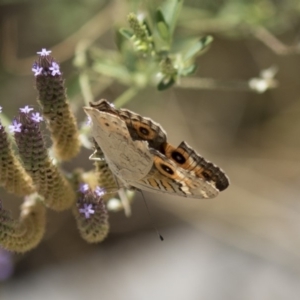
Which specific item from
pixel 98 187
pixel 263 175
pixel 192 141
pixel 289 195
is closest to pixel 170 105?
pixel 192 141

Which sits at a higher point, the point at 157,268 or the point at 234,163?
the point at 234,163

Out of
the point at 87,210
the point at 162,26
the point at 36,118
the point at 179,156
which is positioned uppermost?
the point at 162,26

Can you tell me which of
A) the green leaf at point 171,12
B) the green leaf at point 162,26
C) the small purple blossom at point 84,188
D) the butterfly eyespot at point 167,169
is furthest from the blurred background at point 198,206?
the butterfly eyespot at point 167,169

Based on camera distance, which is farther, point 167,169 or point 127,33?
point 127,33

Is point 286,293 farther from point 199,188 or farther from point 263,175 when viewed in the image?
point 199,188

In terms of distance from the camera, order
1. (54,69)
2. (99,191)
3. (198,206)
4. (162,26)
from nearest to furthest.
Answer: (54,69) → (99,191) → (162,26) → (198,206)

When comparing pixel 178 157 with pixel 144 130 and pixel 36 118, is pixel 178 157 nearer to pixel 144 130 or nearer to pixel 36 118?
pixel 144 130

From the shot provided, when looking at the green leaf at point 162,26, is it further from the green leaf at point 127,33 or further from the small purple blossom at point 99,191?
the small purple blossom at point 99,191

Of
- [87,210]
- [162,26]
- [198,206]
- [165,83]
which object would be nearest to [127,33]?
[162,26]
